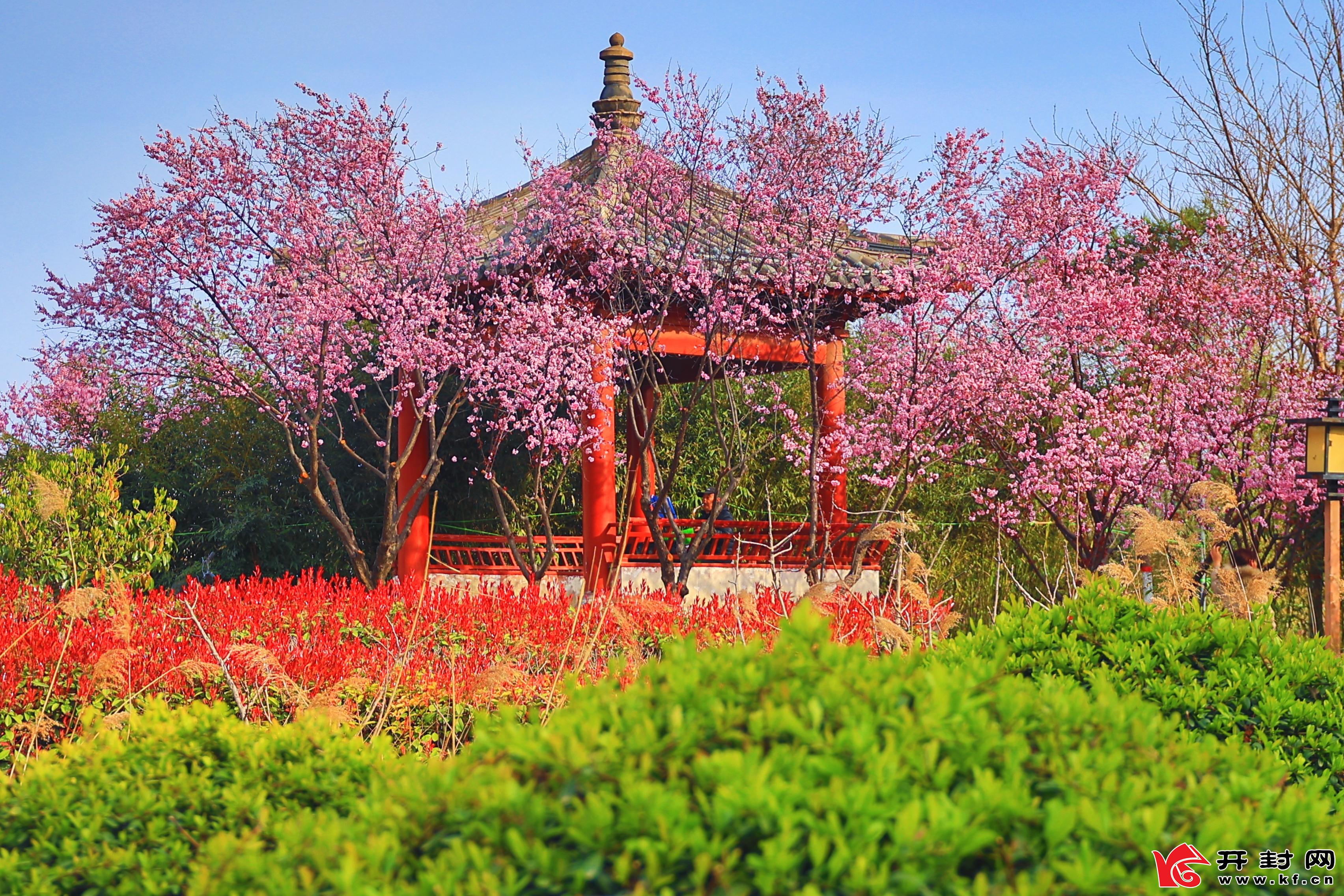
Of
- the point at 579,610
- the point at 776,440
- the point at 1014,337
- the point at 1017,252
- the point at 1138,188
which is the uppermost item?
the point at 1138,188

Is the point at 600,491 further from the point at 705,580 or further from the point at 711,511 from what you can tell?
the point at 705,580

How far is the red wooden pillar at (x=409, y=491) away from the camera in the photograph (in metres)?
10.0

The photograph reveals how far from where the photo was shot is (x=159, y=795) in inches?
92.7

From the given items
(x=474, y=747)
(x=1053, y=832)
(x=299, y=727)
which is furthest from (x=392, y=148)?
(x=1053, y=832)

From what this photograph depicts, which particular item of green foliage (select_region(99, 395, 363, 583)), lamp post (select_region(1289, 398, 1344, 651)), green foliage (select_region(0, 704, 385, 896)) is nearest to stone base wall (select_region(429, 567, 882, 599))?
green foliage (select_region(99, 395, 363, 583))

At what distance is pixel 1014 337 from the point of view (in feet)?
36.3

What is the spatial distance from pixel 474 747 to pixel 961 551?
12.2 m

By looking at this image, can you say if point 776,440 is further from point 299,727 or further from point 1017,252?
point 299,727

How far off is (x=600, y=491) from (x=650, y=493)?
1.78 ft

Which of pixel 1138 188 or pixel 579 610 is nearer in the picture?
pixel 579 610

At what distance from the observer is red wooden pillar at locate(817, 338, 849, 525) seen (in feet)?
34.7

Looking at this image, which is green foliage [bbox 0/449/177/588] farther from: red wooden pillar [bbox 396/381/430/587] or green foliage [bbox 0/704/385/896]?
green foliage [bbox 0/704/385/896]

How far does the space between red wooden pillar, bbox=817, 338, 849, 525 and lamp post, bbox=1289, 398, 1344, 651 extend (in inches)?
146
